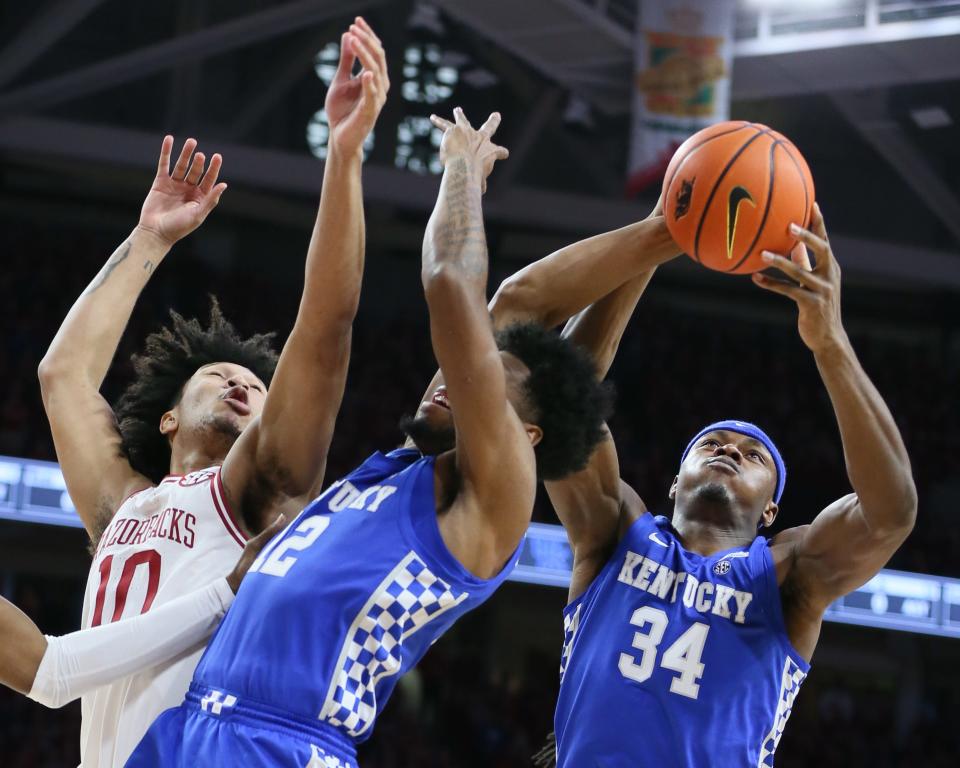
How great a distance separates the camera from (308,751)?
265 centimetres

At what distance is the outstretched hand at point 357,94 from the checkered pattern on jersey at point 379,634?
3.42 feet

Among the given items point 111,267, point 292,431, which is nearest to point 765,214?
point 292,431

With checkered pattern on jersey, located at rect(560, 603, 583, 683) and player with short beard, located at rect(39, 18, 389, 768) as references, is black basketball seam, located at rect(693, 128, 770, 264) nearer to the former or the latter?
player with short beard, located at rect(39, 18, 389, 768)

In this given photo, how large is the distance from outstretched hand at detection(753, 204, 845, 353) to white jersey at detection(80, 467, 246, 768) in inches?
61.6

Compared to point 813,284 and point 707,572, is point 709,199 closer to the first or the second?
point 813,284

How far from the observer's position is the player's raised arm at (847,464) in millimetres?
3352

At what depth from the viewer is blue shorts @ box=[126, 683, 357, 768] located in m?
2.63

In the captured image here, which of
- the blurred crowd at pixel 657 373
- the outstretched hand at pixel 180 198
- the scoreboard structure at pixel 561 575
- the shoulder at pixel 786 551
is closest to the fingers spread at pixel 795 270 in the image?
the shoulder at pixel 786 551

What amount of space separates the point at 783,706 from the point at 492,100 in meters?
13.8

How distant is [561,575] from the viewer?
11031 millimetres

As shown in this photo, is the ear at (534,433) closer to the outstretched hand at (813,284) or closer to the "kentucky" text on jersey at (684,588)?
the outstretched hand at (813,284)

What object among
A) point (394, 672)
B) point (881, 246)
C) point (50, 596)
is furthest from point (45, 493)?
point (881, 246)

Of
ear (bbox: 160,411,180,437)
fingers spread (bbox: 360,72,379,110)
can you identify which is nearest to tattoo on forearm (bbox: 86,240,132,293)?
ear (bbox: 160,411,180,437)

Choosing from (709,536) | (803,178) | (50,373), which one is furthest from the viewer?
(709,536)
